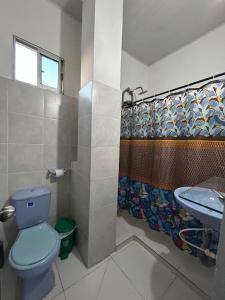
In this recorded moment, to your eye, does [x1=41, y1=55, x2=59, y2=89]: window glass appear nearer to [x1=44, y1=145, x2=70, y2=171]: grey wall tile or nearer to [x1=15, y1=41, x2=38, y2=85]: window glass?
[x1=15, y1=41, x2=38, y2=85]: window glass

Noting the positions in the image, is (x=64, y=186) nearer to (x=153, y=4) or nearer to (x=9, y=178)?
(x=9, y=178)

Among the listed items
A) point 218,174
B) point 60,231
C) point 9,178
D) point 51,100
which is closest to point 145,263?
point 60,231

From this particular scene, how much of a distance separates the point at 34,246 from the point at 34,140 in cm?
93

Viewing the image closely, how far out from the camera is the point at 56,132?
1.53 metres

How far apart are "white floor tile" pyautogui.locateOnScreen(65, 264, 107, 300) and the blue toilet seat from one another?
1.27 ft

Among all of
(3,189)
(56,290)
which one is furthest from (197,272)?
(3,189)

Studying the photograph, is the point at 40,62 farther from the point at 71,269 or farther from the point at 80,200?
the point at 71,269

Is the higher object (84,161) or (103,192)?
(84,161)

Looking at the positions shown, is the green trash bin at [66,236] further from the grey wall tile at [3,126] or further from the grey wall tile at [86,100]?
the grey wall tile at [86,100]

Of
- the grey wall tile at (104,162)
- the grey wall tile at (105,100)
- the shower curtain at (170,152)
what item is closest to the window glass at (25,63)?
the grey wall tile at (105,100)

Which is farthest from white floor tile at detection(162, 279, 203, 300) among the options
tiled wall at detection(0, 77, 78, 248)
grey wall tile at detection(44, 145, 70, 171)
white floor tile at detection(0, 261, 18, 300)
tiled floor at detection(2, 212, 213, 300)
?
grey wall tile at detection(44, 145, 70, 171)

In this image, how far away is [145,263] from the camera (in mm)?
1338

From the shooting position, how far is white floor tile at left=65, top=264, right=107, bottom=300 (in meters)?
1.04

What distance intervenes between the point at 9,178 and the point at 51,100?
2.91 ft
